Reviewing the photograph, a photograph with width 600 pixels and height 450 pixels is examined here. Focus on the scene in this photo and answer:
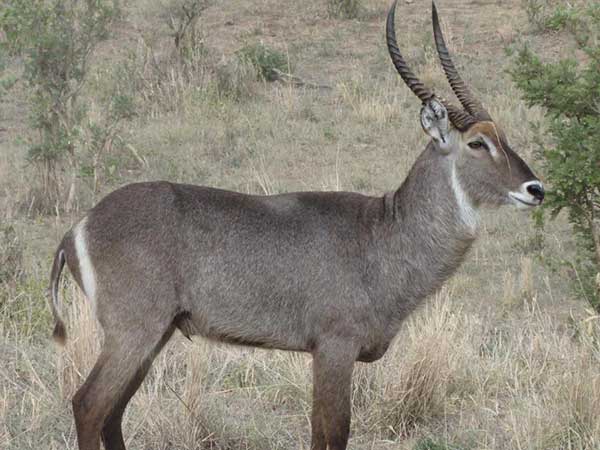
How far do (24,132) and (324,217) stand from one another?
24.5 feet

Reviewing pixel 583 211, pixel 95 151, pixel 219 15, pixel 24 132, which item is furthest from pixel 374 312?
pixel 219 15

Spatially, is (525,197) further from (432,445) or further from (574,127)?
(574,127)

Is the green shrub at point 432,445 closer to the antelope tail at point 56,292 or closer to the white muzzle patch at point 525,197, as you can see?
the white muzzle patch at point 525,197

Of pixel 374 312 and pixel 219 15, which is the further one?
pixel 219 15

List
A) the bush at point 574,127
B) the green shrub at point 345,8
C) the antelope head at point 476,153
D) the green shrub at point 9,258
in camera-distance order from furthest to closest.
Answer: the green shrub at point 345,8 → the green shrub at point 9,258 → the bush at point 574,127 → the antelope head at point 476,153

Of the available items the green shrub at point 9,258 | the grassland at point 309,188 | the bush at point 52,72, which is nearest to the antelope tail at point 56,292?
the grassland at point 309,188

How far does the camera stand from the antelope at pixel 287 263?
15.9ft

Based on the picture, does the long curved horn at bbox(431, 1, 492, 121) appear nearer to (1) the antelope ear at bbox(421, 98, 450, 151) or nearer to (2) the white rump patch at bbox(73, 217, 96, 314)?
(1) the antelope ear at bbox(421, 98, 450, 151)

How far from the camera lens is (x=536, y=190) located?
16.7 feet

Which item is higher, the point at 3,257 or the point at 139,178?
the point at 3,257

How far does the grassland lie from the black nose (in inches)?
28.3

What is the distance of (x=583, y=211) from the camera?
7.16m

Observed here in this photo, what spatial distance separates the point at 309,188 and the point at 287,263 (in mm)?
5309

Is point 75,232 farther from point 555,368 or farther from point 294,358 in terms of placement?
point 555,368
